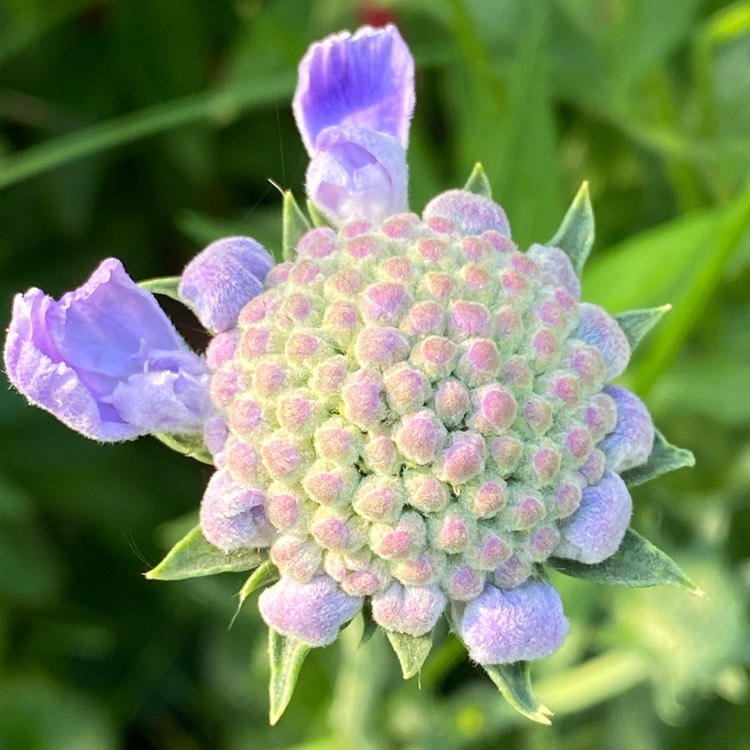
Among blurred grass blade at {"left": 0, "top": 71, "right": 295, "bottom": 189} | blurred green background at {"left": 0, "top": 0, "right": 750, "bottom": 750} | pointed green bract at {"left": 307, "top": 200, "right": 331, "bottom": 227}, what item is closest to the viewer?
pointed green bract at {"left": 307, "top": 200, "right": 331, "bottom": 227}

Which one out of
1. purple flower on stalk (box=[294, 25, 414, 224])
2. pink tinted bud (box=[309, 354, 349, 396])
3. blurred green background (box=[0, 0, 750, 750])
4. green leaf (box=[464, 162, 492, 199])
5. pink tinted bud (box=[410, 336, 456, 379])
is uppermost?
purple flower on stalk (box=[294, 25, 414, 224])

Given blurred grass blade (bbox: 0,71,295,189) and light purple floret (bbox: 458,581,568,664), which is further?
blurred grass blade (bbox: 0,71,295,189)

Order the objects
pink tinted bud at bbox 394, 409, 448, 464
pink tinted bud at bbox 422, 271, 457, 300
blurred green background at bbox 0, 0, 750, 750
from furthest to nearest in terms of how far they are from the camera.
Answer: blurred green background at bbox 0, 0, 750, 750
pink tinted bud at bbox 422, 271, 457, 300
pink tinted bud at bbox 394, 409, 448, 464

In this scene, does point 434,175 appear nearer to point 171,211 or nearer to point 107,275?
point 171,211

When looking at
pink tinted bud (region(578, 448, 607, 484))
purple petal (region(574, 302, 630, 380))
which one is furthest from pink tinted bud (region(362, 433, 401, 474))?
purple petal (region(574, 302, 630, 380))

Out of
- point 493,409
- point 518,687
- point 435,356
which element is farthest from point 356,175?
point 518,687

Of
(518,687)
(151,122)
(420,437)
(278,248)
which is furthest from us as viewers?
(278,248)

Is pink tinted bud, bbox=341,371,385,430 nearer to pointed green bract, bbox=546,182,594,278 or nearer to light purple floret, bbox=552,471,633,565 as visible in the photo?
light purple floret, bbox=552,471,633,565

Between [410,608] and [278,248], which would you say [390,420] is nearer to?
[410,608]
